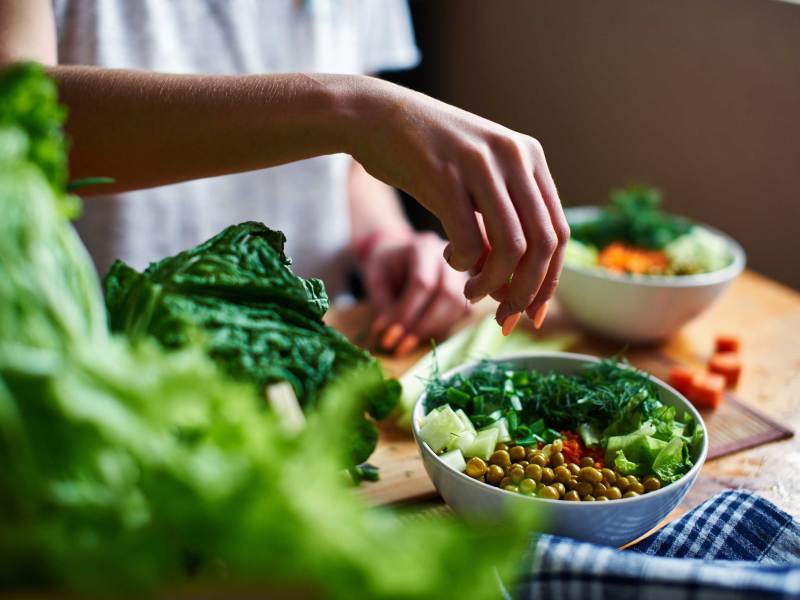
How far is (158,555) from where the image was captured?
0.49 metres

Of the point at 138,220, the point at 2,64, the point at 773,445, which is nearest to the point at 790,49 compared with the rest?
the point at 773,445

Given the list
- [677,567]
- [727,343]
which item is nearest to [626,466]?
[677,567]

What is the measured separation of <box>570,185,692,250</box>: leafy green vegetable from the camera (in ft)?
5.82

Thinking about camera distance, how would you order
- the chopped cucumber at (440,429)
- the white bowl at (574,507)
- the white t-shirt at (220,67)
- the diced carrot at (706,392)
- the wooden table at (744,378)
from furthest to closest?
the white t-shirt at (220,67) < the diced carrot at (706,392) < the wooden table at (744,378) < the chopped cucumber at (440,429) < the white bowl at (574,507)

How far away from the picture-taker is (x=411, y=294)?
1615mm

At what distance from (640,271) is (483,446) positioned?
84 centimetres

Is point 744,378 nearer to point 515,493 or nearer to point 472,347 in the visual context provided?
point 472,347

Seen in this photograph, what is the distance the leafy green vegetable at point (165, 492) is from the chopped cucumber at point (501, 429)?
480mm

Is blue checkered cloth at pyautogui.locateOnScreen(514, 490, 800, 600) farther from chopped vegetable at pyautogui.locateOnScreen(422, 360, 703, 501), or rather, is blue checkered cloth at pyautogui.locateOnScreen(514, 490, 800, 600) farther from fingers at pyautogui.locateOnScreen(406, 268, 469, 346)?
fingers at pyautogui.locateOnScreen(406, 268, 469, 346)

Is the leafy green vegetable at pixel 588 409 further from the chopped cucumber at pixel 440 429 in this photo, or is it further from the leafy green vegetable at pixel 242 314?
the leafy green vegetable at pixel 242 314

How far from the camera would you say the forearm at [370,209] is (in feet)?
7.08

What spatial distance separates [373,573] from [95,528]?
183 mm

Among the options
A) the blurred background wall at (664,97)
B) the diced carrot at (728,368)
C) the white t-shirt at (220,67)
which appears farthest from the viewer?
the blurred background wall at (664,97)

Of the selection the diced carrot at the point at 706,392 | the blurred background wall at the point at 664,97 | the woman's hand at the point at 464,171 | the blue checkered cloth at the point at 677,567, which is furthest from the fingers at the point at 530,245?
the blurred background wall at the point at 664,97
